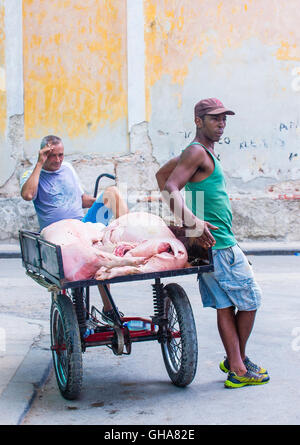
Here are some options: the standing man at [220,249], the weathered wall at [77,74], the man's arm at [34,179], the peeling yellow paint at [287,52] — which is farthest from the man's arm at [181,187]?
the peeling yellow paint at [287,52]

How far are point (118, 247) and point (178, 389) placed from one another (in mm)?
987

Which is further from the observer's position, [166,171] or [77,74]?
[77,74]

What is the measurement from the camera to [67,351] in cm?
437

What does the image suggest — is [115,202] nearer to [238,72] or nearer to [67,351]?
[67,351]

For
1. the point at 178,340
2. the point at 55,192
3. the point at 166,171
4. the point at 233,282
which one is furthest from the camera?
the point at 55,192

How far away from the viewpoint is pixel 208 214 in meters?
4.64

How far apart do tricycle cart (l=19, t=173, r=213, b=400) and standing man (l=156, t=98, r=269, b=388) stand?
0.65 feet

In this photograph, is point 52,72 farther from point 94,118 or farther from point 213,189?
point 213,189

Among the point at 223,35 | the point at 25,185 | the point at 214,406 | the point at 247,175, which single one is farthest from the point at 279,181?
the point at 214,406

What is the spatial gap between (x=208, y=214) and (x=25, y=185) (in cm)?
159

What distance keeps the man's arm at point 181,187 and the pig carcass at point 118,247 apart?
0.16m

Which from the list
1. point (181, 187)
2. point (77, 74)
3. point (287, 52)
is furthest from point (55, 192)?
point (287, 52)

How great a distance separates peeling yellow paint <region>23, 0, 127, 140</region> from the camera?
44.7 ft

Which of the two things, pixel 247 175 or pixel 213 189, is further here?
pixel 247 175
